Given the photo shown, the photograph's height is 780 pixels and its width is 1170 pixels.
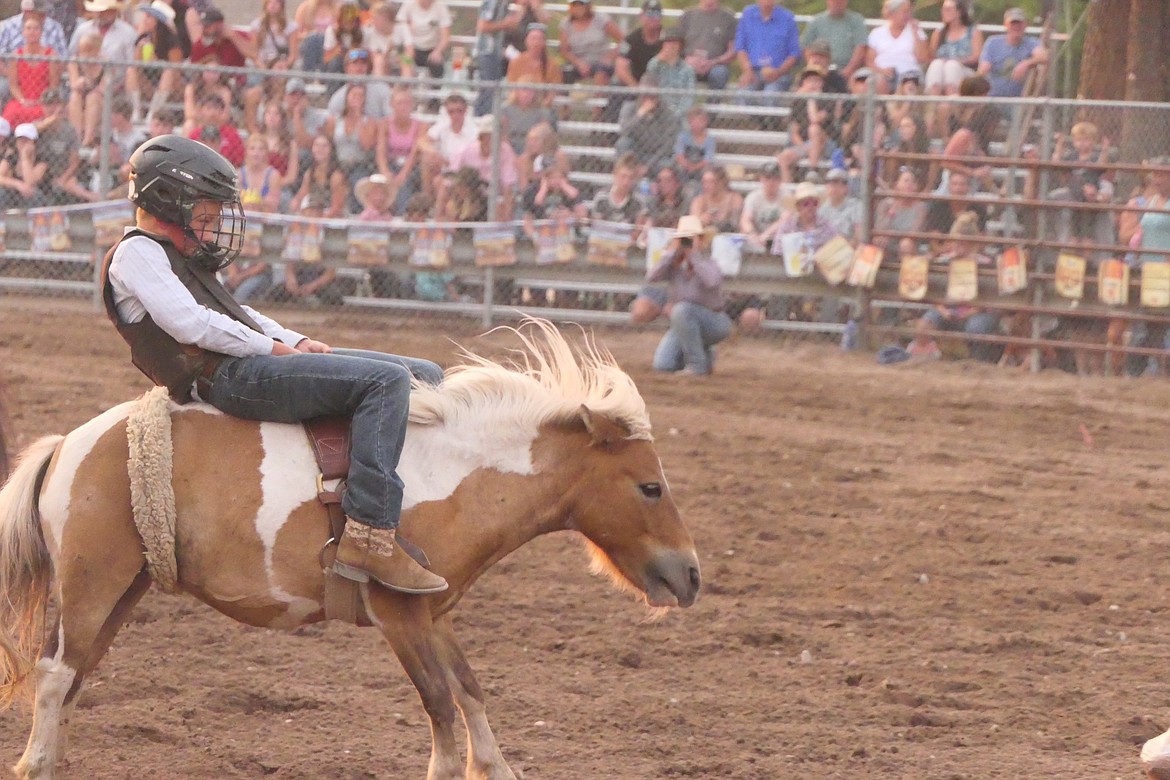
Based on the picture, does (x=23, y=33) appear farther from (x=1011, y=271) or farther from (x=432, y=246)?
(x=1011, y=271)

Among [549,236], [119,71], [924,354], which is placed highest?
[119,71]

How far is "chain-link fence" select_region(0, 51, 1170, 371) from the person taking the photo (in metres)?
13.8

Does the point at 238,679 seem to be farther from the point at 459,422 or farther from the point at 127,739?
the point at 459,422

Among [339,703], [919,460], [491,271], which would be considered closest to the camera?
[339,703]

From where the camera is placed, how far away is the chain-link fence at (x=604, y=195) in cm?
1382

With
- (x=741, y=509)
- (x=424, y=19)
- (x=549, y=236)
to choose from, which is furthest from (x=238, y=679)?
(x=424, y=19)

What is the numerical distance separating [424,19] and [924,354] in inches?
253

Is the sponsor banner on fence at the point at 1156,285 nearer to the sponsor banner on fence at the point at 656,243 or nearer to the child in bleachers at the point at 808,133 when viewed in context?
the child in bleachers at the point at 808,133

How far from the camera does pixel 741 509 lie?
8.53m

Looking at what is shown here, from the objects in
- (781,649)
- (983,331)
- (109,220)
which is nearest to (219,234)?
(781,649)

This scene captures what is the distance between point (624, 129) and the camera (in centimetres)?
1452

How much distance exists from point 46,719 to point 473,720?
4.19 ft

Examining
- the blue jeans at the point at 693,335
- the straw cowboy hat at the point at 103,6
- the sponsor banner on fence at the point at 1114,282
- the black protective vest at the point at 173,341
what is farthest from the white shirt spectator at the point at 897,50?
the black protective vest at the point at 173,341

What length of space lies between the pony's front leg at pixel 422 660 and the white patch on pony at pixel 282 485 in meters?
0.23
